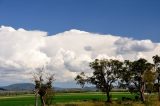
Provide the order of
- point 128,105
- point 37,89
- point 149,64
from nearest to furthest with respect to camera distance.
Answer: point 37,89 → point 128,105 → point 149,64

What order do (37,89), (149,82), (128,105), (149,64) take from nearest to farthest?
(37,89) < (128,105) < (149,82) < (149,64)

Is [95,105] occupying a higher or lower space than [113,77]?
lower

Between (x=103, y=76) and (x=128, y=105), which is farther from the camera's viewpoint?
(x=103, y=76)

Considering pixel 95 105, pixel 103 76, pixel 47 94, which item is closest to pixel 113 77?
pixel 103 76

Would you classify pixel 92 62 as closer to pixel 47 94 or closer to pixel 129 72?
pixel 129 72

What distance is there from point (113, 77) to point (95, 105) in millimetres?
41033

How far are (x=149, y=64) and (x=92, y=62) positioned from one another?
20.3 m

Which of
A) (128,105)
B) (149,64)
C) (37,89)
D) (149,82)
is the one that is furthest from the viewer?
(149,64)

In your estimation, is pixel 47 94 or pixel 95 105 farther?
pixel 95 105

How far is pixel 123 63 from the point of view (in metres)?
137

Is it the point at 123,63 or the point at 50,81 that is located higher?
the point at 123,63

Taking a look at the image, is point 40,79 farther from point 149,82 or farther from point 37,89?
point 149,82

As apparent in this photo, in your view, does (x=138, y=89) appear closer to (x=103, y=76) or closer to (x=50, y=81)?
(x=103, y=76)

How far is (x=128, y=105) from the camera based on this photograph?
92.2 metres
